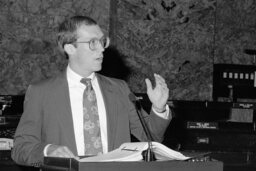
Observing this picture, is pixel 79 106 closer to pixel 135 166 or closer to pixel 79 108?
pixel 79 108

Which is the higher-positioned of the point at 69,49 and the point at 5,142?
the point at 69,49

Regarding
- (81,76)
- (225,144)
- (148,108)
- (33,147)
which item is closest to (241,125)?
(225,144)

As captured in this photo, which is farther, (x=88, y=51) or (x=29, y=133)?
(x=88, y=51)

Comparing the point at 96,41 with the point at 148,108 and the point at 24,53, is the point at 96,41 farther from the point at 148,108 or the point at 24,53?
the point at 24,53

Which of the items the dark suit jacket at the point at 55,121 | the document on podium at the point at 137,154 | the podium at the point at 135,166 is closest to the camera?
the podium at the point at 135,166

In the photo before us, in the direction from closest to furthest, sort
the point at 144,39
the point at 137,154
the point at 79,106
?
the point at 137,154, the point at 79,106, the point at 144,39

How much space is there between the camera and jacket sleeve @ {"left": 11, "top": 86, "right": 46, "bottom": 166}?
2.22 metres

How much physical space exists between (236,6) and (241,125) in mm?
1242

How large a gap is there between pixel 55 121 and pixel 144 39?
7.19 ft

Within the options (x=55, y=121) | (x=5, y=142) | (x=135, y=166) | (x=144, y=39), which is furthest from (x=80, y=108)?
(x=144, y=39)

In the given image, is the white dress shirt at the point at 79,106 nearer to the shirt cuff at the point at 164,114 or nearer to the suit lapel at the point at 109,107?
the suit lapel at the point at 109,107

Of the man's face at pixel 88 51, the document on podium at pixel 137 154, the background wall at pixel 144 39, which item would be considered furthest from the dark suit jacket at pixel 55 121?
the background wall at pixel 144 39

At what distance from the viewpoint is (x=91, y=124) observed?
2395 mm

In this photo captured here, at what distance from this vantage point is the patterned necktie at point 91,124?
236 cm
